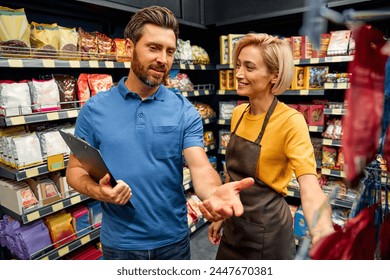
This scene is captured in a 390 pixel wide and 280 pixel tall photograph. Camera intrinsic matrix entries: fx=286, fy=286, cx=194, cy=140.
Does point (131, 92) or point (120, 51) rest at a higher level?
point (120, 51)

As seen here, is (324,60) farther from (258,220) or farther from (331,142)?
(258,220)

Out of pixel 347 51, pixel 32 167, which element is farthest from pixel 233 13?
pixel 32 167

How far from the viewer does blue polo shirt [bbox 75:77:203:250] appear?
50.0 inches

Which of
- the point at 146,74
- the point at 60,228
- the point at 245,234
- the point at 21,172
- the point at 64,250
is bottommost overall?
the point at 64,250

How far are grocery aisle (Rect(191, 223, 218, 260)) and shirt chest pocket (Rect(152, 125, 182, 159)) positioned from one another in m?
1.90

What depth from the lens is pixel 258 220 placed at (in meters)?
1.38

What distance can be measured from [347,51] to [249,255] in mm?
2058

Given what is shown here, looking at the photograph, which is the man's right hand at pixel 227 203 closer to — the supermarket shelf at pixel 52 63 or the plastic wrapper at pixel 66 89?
the supermarket shelf at pixel 52 63

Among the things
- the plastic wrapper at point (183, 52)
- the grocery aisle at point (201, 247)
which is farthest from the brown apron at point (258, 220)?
the plastic wrapper at point (183, 52)

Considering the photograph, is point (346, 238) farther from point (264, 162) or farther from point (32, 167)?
point (32, 167)

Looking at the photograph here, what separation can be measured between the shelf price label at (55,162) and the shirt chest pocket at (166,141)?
1.16 metres

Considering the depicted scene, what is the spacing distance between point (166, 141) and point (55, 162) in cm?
121

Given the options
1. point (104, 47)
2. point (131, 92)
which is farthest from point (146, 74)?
point (104, 47)

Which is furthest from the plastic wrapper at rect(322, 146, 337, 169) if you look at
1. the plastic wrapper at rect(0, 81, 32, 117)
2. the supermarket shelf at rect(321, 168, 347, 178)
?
the plastic wrapper at rect(0, 81, 32, 117)
